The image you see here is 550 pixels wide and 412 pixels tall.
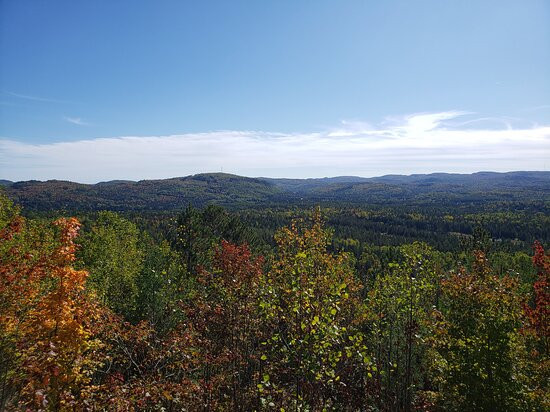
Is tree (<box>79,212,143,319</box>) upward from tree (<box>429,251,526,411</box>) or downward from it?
downward

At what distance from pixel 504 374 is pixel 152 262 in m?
28.9

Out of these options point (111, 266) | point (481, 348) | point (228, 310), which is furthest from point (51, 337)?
point (111, 266)

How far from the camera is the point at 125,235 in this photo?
5319cm

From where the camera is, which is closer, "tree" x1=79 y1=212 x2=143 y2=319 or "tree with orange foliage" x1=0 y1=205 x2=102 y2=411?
"tree with orange foliage" x1=0 y1=205 x2=102 y2=411

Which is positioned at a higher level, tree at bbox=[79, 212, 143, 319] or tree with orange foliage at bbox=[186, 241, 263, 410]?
tree with orange foliage at bbox=[186, 241, 263, 410]

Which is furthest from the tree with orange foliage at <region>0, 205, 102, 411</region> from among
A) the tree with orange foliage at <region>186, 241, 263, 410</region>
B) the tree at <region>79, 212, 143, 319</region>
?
the tree at <region>79, 212, 143, 319</region>

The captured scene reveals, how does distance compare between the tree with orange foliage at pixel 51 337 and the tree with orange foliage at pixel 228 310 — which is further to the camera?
the tree with orange foliage at pixel 228 310

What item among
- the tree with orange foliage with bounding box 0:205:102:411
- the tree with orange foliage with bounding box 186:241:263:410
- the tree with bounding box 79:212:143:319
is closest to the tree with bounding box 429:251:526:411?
the tree with orange foliage with bounding box 186:241:263:410

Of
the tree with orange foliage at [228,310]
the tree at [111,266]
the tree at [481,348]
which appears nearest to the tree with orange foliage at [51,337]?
the tree with orange foliage at [228,310]

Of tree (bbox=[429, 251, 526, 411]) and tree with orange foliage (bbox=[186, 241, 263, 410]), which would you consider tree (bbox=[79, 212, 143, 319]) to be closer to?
tree with orange foliage (bbox=[186, 241, 263, 410])

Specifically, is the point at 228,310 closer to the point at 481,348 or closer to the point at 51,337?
the point at 51,337

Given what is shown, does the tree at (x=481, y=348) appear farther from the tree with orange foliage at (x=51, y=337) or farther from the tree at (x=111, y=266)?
the tree at (x=111, y=266)

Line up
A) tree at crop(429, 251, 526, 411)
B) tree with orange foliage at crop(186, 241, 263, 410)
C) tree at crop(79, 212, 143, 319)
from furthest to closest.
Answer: tree at crop(79, 212, 143, 319)
tree with orange foliage at crop(186, 241, 263, 410)
tree at crop(429, 251, 526, 411)

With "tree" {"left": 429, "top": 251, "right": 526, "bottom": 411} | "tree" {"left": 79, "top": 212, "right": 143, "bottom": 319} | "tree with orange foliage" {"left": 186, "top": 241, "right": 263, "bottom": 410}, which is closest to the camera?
"tree" {"left": 429, "top": 251, "right": 526, "bottom": 411}
